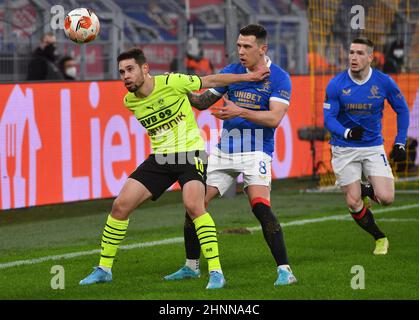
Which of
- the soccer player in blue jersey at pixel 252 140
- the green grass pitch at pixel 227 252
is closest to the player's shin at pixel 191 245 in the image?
the soccer player in blue jersey at pixel 252 140

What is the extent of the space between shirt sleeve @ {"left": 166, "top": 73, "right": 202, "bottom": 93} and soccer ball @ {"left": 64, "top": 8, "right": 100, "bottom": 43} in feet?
5.97

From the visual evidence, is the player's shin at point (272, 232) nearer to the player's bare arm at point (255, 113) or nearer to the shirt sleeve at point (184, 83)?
the player's bare arm at point (255, 113)

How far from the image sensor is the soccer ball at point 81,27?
36.6 feet

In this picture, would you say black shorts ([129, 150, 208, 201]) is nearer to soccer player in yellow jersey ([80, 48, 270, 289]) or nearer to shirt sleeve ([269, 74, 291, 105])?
soccer player in yellow jersey ([80, 48, 270, 289])

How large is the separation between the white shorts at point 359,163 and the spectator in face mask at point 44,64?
6882 millimetres

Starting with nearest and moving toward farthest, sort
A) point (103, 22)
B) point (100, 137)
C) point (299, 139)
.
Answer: point (100, 137), point (299, 139), point (103, 22)

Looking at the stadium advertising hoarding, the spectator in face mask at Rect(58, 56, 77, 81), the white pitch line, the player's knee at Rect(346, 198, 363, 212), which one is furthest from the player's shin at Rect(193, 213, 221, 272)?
the spectator in face mask at Rect(58, 56, 77, 81)

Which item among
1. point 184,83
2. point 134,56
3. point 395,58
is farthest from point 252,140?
point 395,58

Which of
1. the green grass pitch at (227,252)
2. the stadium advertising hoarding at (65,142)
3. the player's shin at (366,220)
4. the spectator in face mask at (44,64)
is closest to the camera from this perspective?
the green grass pitch at (227,252)

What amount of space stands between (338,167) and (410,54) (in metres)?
11.4

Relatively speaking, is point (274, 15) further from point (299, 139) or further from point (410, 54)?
point (299, 139)
